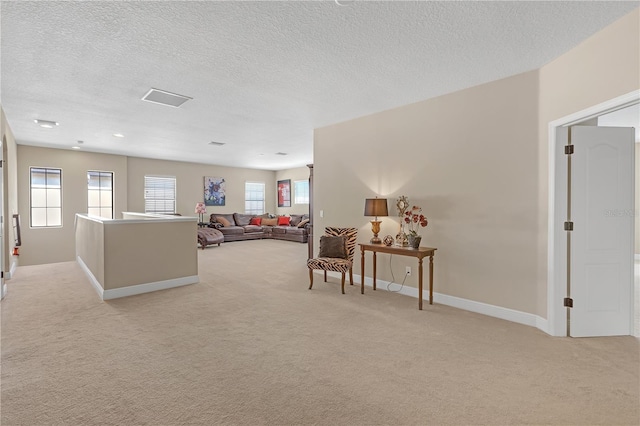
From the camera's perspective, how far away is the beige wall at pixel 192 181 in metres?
9.27

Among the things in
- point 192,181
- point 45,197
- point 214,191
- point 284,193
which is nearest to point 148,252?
point 45,197

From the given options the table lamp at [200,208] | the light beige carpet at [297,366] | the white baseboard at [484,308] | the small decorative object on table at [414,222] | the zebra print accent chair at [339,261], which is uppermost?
the table lamp at [200,208]

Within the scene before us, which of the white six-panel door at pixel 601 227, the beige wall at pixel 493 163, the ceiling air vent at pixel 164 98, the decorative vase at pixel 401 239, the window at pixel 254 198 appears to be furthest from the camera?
the window at pixel 254 198

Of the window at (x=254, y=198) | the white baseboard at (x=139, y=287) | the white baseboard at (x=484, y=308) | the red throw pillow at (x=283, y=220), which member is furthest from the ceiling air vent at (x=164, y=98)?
the window at (x=254, y=198)

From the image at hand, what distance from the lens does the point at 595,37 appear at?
261 centimetres

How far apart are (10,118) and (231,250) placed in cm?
511

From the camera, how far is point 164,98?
4.07 meters

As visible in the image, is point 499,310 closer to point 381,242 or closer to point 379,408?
point 381,242

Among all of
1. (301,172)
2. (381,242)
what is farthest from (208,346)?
(301,172)

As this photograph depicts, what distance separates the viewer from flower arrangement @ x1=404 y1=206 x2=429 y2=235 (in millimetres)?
3984

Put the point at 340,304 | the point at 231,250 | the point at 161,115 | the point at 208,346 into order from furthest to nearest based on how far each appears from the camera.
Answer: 1. the point at 231,250
2. the point at 161,115
3. the point at 340,304
4. the point at 208,346

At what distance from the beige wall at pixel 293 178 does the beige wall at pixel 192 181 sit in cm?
42

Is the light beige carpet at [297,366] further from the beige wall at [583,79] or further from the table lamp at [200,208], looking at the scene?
the table lamp at [200,208]

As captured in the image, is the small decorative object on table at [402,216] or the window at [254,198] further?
the window at [254,198]
